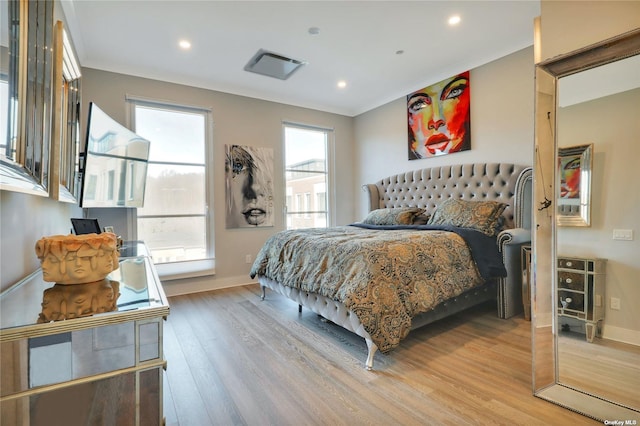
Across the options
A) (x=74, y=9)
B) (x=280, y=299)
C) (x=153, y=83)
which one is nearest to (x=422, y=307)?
(x=280, y=299)

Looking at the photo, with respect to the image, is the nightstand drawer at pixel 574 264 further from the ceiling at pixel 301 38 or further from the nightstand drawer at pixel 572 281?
the ceiling at pixel 301 38

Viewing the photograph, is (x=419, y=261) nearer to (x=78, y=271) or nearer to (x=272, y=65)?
(x=78, y=271)

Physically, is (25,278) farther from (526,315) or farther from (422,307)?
(526,315)

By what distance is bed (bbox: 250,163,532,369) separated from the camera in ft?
6.88

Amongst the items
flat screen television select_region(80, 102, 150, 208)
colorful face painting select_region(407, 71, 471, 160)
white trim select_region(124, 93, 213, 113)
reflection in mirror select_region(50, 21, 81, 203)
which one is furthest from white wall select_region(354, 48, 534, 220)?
reflection in mirror select_region(50, 21, 81, 203)

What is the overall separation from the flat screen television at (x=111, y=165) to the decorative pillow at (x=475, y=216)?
348 cm

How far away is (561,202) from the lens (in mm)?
1765

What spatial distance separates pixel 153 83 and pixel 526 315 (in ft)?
16.4

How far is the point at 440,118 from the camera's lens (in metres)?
4.16

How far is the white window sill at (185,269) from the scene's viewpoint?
3957 mm

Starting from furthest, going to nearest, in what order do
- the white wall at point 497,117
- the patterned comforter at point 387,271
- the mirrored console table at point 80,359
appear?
the white wall at point 497,117, the patterned comforter at point 387,271, the mirrored console table at point 80,359

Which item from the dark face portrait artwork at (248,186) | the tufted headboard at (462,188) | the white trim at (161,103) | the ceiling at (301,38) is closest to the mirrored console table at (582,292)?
the tufted headboard at (462,188)

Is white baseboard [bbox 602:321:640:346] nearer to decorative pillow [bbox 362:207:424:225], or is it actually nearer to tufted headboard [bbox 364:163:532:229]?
tufted headboard [bbox 364:163:532:229]

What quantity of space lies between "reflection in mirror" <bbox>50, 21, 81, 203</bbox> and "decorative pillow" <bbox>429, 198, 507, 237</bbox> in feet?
11.1
